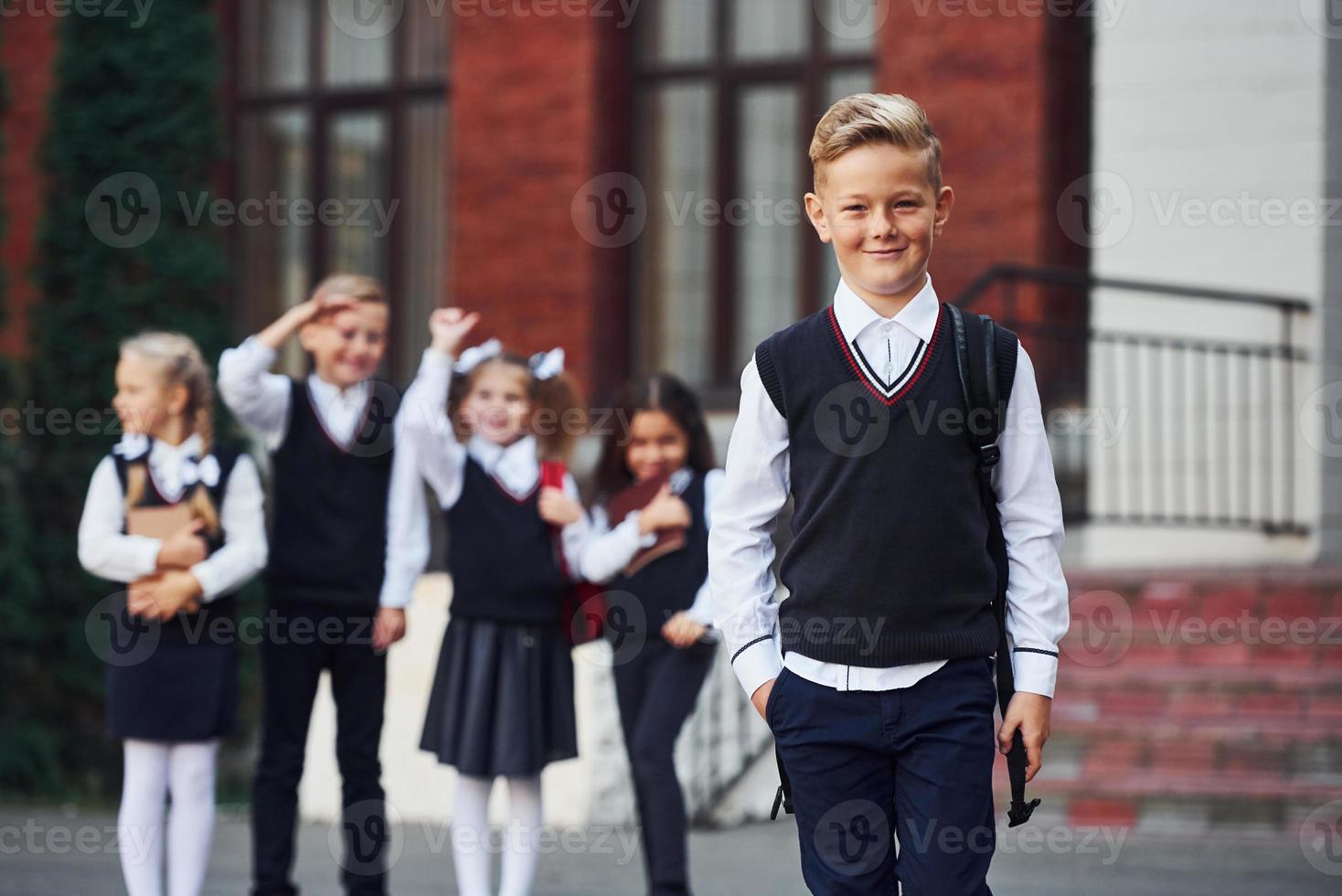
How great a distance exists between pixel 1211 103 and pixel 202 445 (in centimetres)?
562

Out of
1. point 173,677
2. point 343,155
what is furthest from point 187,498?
point 343,155

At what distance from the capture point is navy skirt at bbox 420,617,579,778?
5.31 m

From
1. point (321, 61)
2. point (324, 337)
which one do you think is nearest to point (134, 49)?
point (321, 61)

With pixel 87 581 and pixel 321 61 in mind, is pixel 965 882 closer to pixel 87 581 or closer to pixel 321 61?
pixel 87 581

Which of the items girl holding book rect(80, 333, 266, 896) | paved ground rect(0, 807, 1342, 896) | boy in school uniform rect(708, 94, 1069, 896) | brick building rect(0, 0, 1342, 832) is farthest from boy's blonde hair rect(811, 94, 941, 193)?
brick building rect(0, 0, 1342, 832)

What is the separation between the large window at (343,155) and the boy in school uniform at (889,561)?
8289 mm

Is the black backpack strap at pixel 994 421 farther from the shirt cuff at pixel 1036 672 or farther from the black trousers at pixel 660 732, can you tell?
the black trousers at pixel 660 732

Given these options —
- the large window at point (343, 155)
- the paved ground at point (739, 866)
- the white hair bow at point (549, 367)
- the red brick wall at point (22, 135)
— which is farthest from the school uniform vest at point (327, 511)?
the red brick wall at point (22, 135)

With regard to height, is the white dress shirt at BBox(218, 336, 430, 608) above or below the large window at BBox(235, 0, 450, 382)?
below

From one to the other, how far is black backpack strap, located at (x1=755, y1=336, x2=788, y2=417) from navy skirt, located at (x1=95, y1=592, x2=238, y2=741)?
262 centimetres

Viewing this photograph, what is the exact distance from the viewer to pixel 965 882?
3.06 metres

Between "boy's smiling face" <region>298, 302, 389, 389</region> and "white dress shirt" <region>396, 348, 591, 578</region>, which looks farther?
"boy's smiling face" <region>298, 302, 389, 389</region>

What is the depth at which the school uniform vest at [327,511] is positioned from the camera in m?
5.48

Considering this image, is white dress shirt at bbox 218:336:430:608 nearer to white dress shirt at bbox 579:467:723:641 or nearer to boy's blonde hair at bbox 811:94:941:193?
white dress shirt at bbox 579:467:723:641
